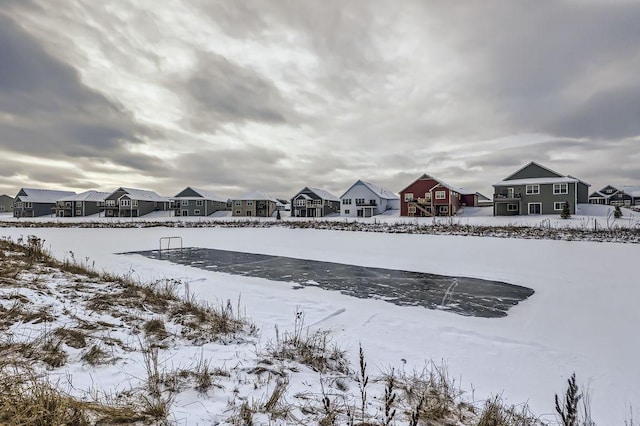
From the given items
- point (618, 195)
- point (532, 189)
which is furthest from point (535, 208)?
point (618, 195)

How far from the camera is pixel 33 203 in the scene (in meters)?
72.5

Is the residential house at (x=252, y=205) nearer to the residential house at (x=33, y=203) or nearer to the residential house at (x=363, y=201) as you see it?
the residential house at (x=363, y=201)

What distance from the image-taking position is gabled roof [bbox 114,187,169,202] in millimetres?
66625

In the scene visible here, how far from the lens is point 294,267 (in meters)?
13.5

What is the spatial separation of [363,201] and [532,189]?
26012mm

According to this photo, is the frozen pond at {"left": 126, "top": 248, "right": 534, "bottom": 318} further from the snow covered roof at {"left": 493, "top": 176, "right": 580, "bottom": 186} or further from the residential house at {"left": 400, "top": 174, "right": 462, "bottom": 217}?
the snow covered roof at {"left": 493, "top": 176, "right": 580, "bottom": 186}

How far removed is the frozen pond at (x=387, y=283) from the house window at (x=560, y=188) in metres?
41.4

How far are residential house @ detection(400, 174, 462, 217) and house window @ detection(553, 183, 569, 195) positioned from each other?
13.1m

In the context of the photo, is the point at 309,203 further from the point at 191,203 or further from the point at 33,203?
the point at 33,203

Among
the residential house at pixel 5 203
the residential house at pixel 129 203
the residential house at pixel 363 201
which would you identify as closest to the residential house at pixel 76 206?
the residential house at pixel 129 203

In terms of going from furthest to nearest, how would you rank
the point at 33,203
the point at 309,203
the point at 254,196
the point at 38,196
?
the point at 38,196 → the point at 33,203 → the point at 254,196 → the point at 309,203

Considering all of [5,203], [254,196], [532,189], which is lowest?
A: [5,203]

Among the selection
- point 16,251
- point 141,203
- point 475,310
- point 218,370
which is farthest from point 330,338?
point 141,203

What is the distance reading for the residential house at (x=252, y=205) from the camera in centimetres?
6444
